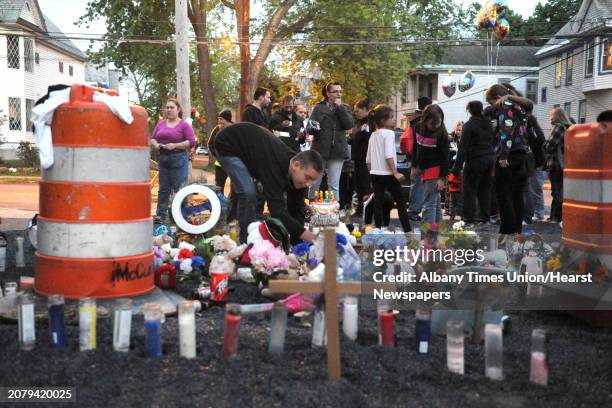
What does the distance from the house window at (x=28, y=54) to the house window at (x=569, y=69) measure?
30888 mm


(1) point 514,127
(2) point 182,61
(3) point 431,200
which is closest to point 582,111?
(2) point 182,61

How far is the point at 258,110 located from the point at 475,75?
47.4m

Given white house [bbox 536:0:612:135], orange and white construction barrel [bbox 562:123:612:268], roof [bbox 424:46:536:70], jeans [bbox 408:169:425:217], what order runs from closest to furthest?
1. orange and white construction barrel [bbox 562:123:612:268]
2. jeans [bbox 408:169:425:217]
3. white house [bbox 536:0:612:135]
4. roof [bbox 424:46:536:70]

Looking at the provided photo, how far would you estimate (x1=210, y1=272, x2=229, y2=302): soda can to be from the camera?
213 inches

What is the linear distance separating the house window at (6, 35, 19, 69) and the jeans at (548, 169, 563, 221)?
3400 cm

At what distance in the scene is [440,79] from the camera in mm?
54344

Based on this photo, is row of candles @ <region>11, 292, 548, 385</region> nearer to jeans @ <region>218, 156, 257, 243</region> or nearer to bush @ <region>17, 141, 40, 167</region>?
jeans @ <region>218, 156, 257, 243</region>

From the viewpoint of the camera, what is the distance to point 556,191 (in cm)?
1197

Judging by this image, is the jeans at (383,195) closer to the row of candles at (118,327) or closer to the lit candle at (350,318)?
the lit candle at (350,318)

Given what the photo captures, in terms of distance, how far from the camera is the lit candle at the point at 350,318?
4.25 m

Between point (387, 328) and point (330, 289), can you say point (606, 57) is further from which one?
point (330, 289)

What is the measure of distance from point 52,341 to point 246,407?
145cm

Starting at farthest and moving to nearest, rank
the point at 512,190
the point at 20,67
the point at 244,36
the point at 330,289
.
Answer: the point at 20,67 → the point at 244,36 → the point at 512,190 → the point at 330,289

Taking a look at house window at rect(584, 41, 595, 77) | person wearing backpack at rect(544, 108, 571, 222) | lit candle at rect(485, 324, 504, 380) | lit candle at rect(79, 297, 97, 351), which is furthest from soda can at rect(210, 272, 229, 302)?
house window at rect(584, 41, 595, 77)
